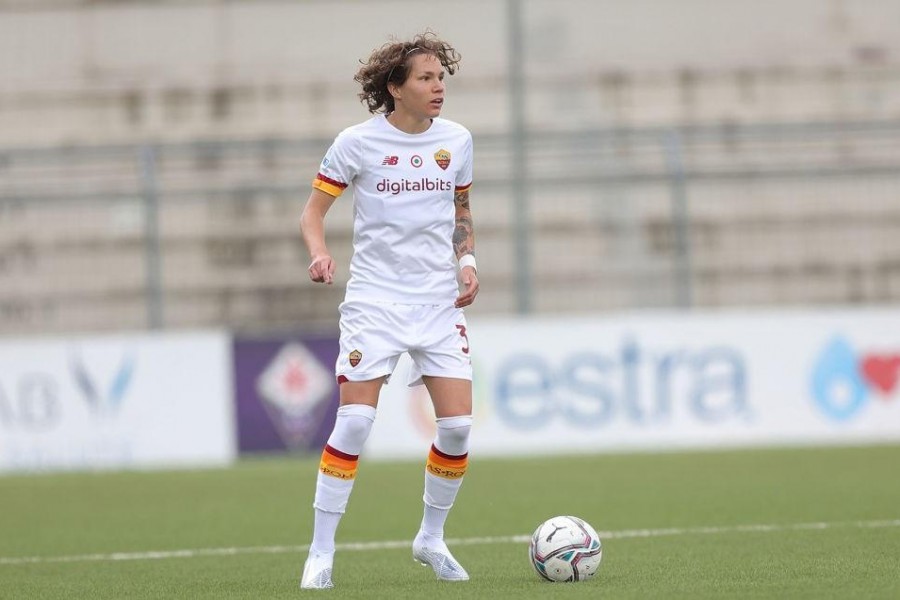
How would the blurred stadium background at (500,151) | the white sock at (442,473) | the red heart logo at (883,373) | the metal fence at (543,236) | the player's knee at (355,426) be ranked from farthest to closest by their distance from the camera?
the blurred stadium background at (500,151) < the metal fence at (543,236) < the red heart logo at (883,373) < the white sock at (442,473) < the player's knee at (355,426)

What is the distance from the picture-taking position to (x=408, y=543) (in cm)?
822

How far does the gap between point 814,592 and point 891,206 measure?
1211 cm

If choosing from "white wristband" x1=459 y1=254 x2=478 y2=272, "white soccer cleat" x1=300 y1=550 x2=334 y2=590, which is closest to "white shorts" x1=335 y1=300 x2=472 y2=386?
"white wristband" x1=459 y1=254 x2=478 y2=272

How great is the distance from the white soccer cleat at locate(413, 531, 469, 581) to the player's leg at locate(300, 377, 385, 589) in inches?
17.2

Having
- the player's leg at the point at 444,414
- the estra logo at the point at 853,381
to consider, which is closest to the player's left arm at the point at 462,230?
the player's leg at the point at 444,414

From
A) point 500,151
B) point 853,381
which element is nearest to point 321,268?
point 853,381

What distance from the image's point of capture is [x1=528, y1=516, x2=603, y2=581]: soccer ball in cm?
616

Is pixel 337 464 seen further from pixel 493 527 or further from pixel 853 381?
pixel 853 381

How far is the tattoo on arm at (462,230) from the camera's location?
22.3 feet

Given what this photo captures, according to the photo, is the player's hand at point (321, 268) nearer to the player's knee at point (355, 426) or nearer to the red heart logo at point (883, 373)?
the player's knee at point (355, 426)

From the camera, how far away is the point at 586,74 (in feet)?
62.5

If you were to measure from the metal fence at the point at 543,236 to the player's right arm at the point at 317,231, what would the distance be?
949cm

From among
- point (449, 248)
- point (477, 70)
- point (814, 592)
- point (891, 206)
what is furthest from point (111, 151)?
point (814, 592)

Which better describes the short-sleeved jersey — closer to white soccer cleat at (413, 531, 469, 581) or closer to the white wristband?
the white wristband
